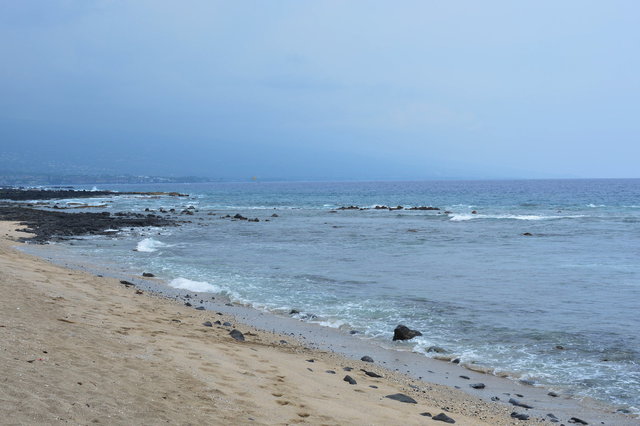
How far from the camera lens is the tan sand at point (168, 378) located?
505cm

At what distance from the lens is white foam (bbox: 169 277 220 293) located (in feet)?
50.6

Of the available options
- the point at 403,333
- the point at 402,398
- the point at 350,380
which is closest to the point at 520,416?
the point at 402,398

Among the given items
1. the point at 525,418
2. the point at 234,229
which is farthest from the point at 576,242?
the point at 525,418

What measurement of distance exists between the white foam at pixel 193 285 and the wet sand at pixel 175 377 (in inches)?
187

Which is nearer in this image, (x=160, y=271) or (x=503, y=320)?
(x=503, y=320)

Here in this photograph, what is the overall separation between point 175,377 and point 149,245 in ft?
69.2

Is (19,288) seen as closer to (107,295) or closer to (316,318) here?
(107,295)

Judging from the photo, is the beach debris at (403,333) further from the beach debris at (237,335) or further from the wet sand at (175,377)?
the beach debris at (237,335)

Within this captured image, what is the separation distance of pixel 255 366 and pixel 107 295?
590 centimetres

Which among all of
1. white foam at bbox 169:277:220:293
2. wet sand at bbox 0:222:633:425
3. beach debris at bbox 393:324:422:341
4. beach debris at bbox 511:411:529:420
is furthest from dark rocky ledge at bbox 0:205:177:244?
beach debris at bbox 511:411:529:420

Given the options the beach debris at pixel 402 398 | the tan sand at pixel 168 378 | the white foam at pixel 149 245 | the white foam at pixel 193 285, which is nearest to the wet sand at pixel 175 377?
the tan sand at pixel 168 378

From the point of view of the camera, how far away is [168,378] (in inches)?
242

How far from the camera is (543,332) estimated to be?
1099 centimetres

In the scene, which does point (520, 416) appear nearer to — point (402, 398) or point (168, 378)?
point (402, 398)
